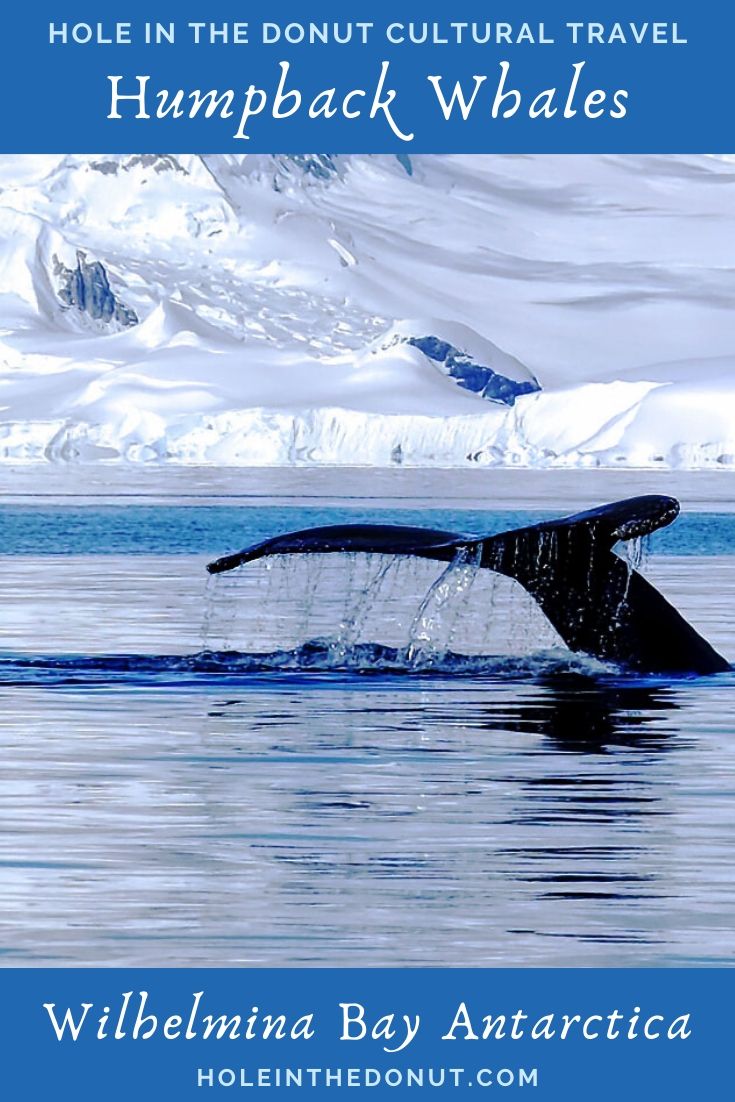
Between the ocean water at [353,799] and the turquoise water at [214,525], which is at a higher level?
the ocean water at [353,799]

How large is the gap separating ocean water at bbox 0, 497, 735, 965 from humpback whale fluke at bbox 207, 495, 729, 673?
0.20 m

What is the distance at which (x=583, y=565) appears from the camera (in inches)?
471

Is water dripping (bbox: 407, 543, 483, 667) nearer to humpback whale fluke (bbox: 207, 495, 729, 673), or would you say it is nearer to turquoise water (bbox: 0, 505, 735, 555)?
humpback whale fluke (bbox: 207, 495, 729, 673)

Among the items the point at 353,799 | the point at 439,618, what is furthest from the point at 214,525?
the point at 353,799

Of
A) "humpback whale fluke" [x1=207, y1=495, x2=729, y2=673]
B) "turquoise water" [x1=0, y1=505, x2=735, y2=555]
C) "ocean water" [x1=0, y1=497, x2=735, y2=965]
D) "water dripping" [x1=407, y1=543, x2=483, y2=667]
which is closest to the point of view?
"ocean water" [x1=0, y1=497, x2=735, y2=965]

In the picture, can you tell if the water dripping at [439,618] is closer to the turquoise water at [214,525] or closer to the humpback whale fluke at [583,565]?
the humpback whale fluke at [583,565]

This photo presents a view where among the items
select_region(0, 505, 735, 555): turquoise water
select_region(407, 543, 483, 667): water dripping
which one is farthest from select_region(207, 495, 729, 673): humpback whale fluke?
select_region(0, 505, 735, 555): turquoise water

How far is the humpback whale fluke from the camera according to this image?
35.8ft

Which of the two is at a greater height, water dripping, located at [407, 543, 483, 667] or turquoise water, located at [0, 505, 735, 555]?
water dripping, located at [407, 543, 483, 667]

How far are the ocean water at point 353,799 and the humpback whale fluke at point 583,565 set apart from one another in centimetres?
20

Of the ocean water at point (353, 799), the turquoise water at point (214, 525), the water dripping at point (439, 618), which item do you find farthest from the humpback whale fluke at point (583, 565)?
the turquoise water at point (214, 525)

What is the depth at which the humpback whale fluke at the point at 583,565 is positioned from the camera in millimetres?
10914

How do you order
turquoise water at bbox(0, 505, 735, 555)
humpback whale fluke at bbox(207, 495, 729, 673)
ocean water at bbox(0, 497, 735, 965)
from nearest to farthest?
1. ocean water at bbox(0, 497, 735, 965)
2. humpback whale fluke at bbox(207, 495, 729, 673)
3. turquoise water at bbox(0, 505, 735, 555)

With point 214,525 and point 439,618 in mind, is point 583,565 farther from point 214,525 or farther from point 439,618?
point 214,525
